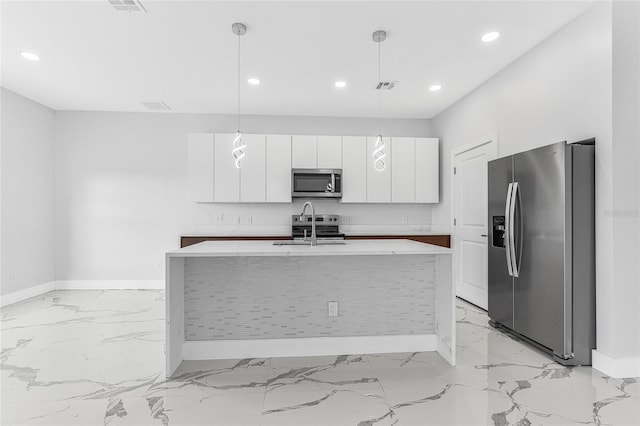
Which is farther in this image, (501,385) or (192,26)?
(192,26)

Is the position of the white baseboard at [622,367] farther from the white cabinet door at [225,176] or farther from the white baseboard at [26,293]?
the white baseboard at [26,293]

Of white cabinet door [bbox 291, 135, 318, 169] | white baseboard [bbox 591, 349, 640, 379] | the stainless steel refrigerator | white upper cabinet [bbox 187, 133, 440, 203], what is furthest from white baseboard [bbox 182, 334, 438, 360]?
white cabinet door [bbox 291, 135, 318, 169]

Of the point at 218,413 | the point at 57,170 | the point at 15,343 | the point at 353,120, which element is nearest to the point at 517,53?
the point at 353,120

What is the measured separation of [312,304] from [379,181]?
293 centimetres

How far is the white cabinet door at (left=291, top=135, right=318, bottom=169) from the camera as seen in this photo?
5.24 meters

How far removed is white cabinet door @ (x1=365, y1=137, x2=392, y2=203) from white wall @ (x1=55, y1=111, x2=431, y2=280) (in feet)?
3.68

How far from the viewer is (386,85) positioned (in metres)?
4.25

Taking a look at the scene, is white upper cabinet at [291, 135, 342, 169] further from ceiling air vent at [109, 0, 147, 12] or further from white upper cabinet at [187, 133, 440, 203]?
ceiling air vent at [109, 0, 147, 12]

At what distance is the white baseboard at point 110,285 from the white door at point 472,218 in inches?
164

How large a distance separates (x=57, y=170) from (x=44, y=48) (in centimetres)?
255

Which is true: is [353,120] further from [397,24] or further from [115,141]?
[115,141]

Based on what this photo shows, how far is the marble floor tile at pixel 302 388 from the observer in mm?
1944

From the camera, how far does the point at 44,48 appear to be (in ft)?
10.9

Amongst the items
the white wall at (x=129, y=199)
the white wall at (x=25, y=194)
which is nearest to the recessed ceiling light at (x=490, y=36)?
the white wall at (x=129, y=199)
